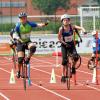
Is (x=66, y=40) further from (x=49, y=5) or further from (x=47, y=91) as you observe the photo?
(x=49, y=5)

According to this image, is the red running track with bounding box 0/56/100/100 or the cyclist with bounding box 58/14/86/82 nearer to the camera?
the red running track with bounding box 0/56/100/100

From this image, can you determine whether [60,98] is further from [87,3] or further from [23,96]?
[87,3]

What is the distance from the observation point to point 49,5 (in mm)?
82375

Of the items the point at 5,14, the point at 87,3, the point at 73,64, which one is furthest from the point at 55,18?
the point at 87,3

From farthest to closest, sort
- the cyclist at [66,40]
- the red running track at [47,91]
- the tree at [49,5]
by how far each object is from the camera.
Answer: the tree at [49,5], the cyclist at [66,40], the red running track at [47,91]

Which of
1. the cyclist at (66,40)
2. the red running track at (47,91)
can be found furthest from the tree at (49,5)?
the cyclist at (66,40)

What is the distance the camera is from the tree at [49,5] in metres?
80.9

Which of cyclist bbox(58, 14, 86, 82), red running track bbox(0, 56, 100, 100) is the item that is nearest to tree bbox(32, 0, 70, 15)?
red running track bbox(0, 56, 100, 100)

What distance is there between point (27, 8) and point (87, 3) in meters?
12.5

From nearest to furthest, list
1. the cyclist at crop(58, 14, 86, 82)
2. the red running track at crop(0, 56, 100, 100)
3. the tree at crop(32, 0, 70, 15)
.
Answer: the red running track at crop(0, 56, 100, 100) < the cyclist at crop(58, 14, 86, 82) < the tree at crop(32, 0, 70, 15)

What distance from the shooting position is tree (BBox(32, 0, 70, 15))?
3185 inches

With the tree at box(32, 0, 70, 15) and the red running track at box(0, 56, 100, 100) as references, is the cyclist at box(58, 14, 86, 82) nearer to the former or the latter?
the red running track at box(0, 56, 100, 100)

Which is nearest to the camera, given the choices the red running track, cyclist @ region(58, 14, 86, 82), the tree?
the red running track

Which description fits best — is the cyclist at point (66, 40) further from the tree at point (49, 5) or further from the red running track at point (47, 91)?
the tree at point (49, 5)
